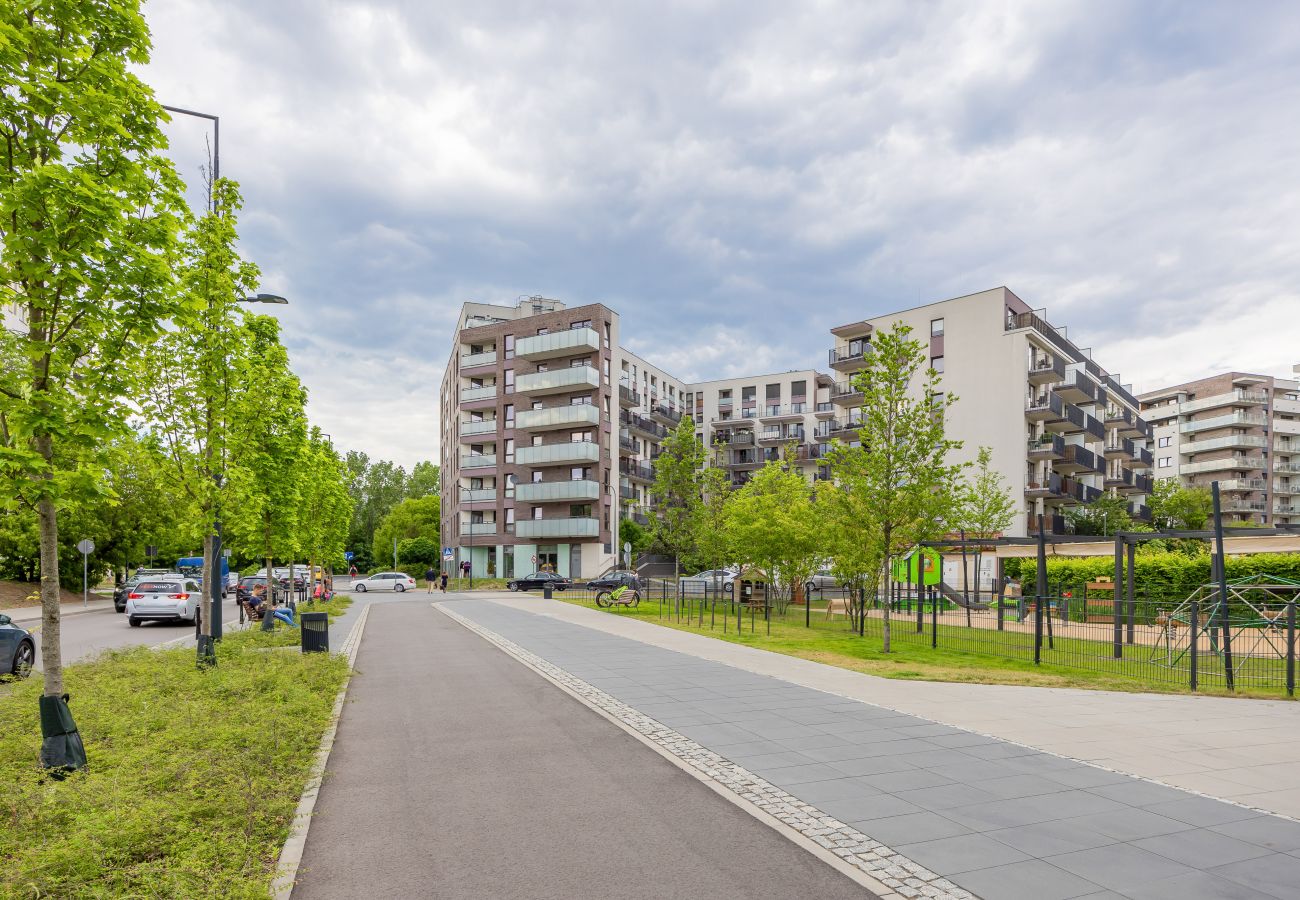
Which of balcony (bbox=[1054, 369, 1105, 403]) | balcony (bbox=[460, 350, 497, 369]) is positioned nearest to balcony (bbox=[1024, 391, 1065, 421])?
balcony (bbox=[1054, 369, 1105, 403])

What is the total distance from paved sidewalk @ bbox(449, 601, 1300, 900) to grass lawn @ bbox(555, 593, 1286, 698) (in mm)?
4807

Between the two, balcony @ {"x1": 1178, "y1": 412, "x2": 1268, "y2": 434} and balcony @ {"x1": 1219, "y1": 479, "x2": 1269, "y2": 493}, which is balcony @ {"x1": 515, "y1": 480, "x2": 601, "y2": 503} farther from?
balcony @ {"x1": 1178, "y1": 412, "x2": 1268, "y2": 434}

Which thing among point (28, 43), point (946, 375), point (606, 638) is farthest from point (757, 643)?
point (946, 375)

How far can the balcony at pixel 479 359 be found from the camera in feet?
218

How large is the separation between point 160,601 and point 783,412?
212 feet

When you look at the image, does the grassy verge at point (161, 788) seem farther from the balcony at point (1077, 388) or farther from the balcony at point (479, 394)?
the balcony at point (1077, 388)

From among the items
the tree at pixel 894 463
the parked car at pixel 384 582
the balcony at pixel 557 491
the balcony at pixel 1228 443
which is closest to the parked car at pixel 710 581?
the balcony at pixel 557 491

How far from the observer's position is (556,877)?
501cm

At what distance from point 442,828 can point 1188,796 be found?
19.9 ft

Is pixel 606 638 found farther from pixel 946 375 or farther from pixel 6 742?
pixel 946 375

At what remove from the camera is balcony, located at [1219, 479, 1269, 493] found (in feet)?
290

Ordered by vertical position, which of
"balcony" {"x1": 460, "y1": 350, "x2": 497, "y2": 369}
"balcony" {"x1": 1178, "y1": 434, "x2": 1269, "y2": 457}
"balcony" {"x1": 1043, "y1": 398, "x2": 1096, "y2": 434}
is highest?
"balcony" {"x1": 460, "y1": 350, "x2": 497, "y2": 369}

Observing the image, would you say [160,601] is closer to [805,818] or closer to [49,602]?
[49,602]

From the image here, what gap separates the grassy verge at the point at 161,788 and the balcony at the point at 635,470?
2299 inches
